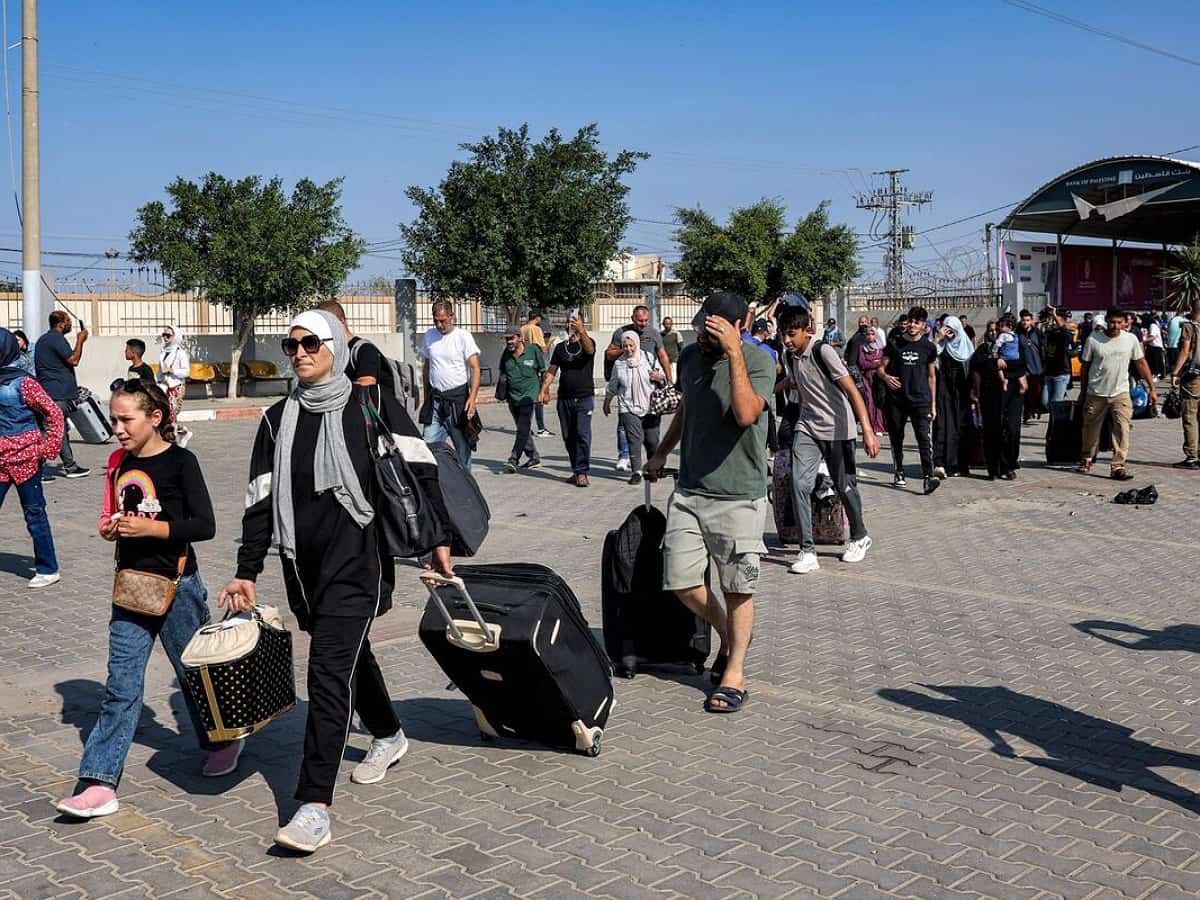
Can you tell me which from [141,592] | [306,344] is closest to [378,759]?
[141,592]

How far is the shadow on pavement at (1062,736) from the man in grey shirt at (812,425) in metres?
3.06

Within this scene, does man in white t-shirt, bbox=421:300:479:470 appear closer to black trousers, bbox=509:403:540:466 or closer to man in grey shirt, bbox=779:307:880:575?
man in grey shirt, bbox=779:307:880:575

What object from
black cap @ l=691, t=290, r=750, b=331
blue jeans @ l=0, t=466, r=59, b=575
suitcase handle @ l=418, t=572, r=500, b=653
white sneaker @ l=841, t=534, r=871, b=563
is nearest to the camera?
suitcase handle @ l=418, t=572, r=500, b=653

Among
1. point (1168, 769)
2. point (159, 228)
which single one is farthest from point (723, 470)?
point (159, 228)

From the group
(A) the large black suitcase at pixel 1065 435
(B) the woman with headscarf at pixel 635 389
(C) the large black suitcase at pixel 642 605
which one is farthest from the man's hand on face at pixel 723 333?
(A) the large black suitcase at pixel 1065 435

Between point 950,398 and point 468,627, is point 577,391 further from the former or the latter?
point 468,627

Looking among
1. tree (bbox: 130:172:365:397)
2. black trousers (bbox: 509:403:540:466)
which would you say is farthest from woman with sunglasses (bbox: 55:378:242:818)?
tree (bbox: 130:172:365:397)

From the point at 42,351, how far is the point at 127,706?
1119cm

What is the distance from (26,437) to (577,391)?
21.4ft

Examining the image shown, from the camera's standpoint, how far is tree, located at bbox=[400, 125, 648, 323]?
112ft

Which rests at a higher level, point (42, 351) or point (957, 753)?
point (42, 351)

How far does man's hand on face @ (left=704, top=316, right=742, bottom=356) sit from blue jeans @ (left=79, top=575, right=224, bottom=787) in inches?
95.5

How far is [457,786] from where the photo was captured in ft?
16.6

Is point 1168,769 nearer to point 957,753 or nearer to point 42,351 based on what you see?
point 957,753
